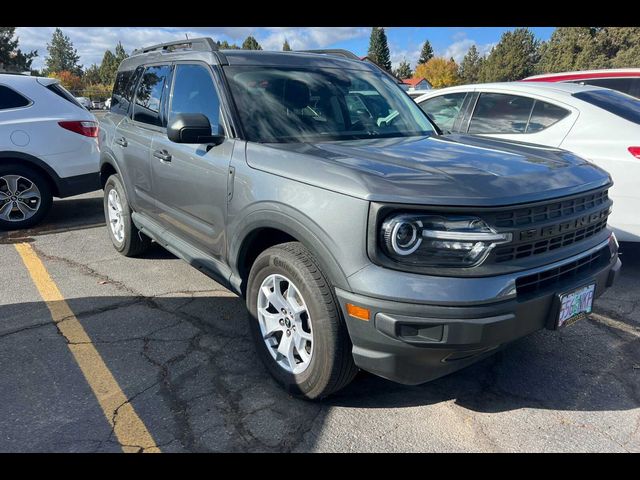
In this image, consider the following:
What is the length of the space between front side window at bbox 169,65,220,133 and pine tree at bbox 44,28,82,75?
424ft

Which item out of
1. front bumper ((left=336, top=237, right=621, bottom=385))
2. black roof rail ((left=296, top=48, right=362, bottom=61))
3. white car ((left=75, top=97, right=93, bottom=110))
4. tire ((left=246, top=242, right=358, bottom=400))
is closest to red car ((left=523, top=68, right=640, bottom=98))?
black roof rail ((left=296, top=48, right=362, bottom=61))

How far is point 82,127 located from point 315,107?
15.3 ft

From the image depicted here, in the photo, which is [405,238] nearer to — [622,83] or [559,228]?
[559,228]

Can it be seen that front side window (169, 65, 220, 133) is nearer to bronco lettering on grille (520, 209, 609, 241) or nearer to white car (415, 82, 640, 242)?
bronco lettering on grille (520, 209, 609, 241)

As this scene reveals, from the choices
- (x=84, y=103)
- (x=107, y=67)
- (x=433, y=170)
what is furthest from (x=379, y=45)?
(x=433, y=170)

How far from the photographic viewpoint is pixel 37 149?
6387 mm

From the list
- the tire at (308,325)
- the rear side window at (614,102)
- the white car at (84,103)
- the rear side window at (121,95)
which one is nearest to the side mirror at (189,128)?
the tire at (308,325)

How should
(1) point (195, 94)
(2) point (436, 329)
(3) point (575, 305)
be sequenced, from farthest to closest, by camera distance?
(1) point (195, 94) < (3) point (575, 305) < (2) point (436, 329)

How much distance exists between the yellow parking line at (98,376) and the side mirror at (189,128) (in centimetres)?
155

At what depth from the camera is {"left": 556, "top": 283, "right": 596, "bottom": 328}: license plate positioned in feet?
7.88

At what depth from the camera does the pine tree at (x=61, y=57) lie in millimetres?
114875

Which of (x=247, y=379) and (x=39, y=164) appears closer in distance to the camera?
(x=247, y=379)

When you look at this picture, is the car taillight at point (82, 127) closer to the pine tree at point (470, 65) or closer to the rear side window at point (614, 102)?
the rear side window at point (614, 102)

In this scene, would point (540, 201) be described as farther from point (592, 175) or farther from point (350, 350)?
point (350, 350)
